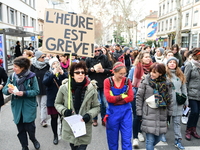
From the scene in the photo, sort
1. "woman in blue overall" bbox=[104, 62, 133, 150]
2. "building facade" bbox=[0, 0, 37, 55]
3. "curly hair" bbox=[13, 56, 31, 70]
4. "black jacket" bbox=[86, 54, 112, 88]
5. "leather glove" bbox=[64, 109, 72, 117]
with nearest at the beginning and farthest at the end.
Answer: "leather glove" bbox=[64, 109, 72, 117] < "woman in blue overall" bbox=[104, 62, 133, 150] < "curly hair" bbox=[13, 56, 31, 70] < "black jacket" bbox=[86, 54, 112, 88] < "building facade" bbox=[0, 0, 37, 55]

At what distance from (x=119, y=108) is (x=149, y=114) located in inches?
19.9

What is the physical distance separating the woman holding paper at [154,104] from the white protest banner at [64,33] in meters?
1.17

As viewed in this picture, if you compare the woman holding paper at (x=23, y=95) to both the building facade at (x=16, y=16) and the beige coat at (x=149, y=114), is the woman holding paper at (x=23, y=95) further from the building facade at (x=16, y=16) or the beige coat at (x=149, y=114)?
the building facade at (x=16, y=16)

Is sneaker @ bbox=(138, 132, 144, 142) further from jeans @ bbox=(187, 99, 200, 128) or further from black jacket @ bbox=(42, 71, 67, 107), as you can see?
black jacket @ bbox=(42, 71, 67, 107)

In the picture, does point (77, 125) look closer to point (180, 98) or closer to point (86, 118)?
point (86, 118)

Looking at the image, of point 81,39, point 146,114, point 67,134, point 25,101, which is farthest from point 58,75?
point 146,114

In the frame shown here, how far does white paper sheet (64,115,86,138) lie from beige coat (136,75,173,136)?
1034mm

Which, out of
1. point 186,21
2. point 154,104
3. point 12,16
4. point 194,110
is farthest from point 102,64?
point 186,21

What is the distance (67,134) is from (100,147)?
4.49 feet

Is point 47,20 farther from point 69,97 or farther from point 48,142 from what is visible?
point 48,142

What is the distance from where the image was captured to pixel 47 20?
3.03 meters

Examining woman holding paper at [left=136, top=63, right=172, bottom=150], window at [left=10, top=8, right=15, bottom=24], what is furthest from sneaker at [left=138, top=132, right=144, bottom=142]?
window at [left=10, top=8, right=15, bottom=24]

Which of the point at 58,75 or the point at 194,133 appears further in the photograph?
the point at 194,133

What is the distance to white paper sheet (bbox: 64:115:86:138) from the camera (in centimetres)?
269
